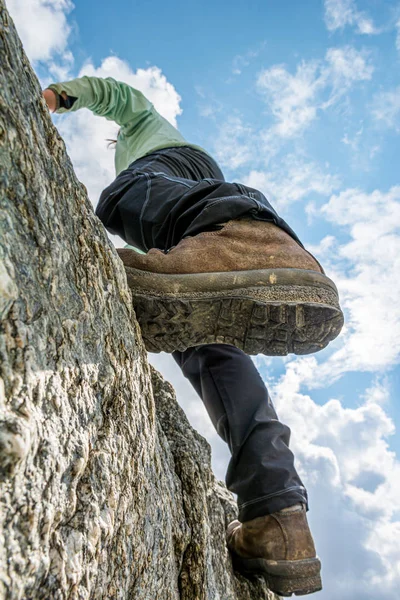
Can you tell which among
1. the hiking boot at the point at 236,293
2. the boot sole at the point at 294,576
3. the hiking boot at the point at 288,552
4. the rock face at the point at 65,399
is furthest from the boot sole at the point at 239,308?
the boot sole at the point at 294,576

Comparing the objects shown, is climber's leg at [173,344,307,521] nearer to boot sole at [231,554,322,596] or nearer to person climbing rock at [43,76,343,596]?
person climbing rock at [43,76,343,596]

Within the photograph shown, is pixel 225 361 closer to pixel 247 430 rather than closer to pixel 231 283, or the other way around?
pixel 247 430

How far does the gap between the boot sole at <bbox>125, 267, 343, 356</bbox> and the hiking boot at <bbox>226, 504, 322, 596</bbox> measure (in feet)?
3.09

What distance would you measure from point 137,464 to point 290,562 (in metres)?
1.20

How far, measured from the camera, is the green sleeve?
3812 mm

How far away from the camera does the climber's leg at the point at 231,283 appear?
201cm

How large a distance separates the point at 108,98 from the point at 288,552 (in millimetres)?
3642

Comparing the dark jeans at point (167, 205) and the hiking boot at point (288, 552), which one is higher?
the dark jeans at point (167, 205)

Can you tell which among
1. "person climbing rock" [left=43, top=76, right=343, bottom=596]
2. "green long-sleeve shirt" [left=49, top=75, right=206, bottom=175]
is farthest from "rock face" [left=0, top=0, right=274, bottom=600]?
"green long-sleeve shirt" [left=49, top=75, right=206, bottom=175]

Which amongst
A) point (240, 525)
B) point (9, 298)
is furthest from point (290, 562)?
point (9, 298)

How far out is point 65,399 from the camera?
1.30 m

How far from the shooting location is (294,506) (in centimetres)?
243

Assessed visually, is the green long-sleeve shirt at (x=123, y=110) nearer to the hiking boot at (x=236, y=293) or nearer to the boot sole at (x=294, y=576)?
the hiking boot at (x=236, y=293)

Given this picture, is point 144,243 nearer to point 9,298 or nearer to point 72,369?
point 72,369
